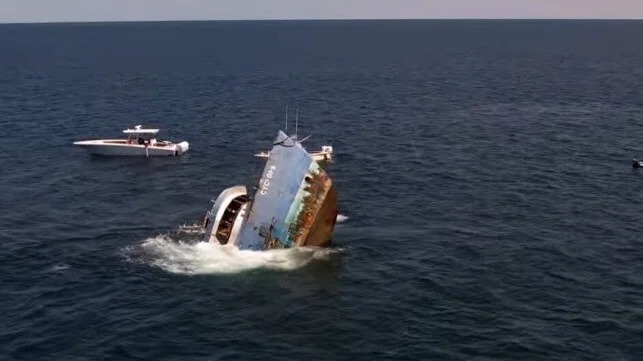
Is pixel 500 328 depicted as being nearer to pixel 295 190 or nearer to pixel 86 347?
pixel 295 190

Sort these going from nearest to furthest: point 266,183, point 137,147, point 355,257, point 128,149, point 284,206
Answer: point 284,206
point 266,183
point 355,257
point 137,147
point 128,149

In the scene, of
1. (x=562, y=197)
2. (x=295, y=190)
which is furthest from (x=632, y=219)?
(x=295, y=190)

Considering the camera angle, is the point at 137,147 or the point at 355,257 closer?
the point at 355,257

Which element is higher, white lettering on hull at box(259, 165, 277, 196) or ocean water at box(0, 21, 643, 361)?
white lettering on hull at box(259, 165, 277, 196)

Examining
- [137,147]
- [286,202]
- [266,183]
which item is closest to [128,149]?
[137,147]

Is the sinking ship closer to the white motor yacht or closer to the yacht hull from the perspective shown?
the yacht hull

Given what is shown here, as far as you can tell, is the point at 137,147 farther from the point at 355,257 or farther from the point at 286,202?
the point at 355,257

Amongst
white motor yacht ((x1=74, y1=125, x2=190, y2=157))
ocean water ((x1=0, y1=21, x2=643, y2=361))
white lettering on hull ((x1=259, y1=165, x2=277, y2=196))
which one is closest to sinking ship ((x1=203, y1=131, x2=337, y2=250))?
white lettering on hull ((x1=259, y1=165, x2=277, y2=196))

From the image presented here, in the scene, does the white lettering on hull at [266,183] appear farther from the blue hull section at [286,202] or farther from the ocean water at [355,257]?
the ocean water at [355,257]

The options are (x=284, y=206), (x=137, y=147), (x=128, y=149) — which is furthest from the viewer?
(x=128, y=149)

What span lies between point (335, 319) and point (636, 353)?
22661mm

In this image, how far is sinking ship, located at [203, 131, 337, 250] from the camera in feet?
228

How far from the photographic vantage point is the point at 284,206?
228 feet

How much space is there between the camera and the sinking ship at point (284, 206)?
6962cm
